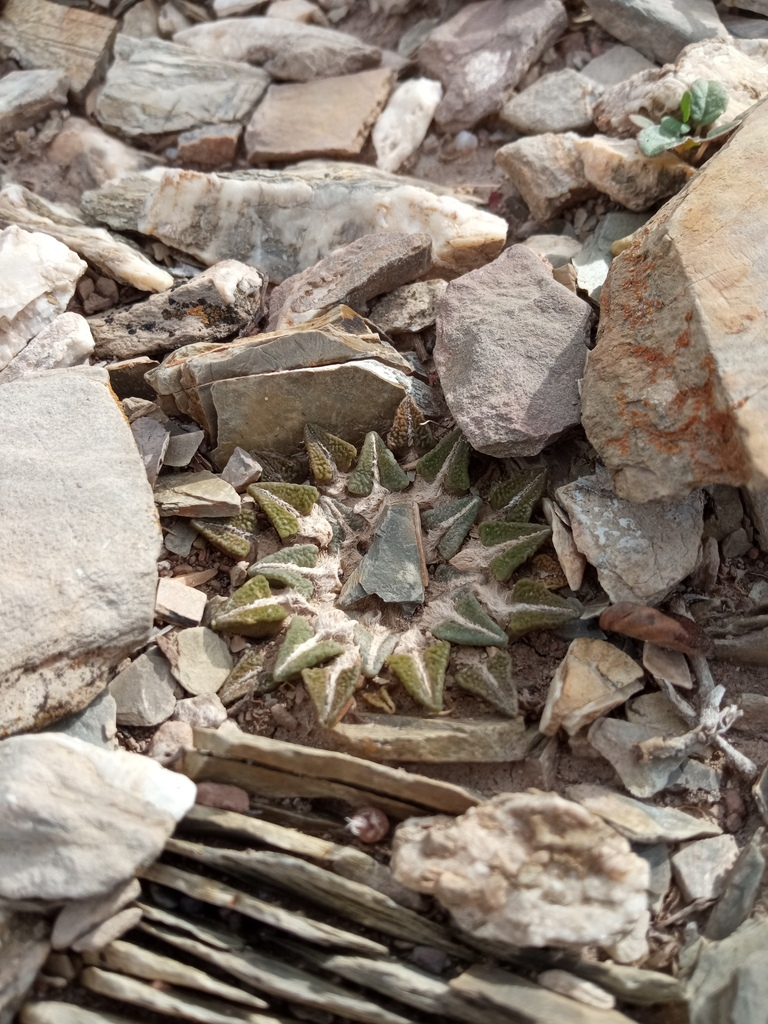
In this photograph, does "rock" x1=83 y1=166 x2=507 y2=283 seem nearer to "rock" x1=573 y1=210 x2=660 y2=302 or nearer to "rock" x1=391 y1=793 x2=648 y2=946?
"rock" x1=573 y1=210 x2=660 y2=302

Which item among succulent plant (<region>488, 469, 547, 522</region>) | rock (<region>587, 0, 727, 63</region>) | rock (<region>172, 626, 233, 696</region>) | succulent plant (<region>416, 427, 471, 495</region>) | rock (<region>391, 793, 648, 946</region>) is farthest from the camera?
rock (<region>587, 0, 727, 63</region>)

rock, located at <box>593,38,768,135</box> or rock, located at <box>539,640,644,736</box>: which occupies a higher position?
rock, located at <box>593,38,768,135</box>

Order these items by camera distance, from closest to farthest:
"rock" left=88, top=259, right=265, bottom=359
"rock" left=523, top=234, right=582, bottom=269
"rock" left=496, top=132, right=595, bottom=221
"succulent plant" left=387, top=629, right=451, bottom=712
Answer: "succulent plant" left=387, top=629, right=451, bottom=712 → "rock" left=88, top=259, right=265, bottom=359 → "rock" left=523, top=234, right=582, bottom=269 → "rock" left=496, top=132, right=595, bottom=221

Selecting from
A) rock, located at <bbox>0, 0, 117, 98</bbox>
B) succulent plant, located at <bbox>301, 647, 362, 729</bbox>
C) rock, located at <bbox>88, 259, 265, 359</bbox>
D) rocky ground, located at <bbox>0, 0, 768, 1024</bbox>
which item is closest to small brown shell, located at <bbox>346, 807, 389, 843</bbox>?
rocky ground, located at <bbox>0, 0, 768, 1024</bbox>

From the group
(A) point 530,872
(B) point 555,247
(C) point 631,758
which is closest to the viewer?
(A) point 530,872

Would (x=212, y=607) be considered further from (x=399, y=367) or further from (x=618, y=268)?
(x=618, y=268)

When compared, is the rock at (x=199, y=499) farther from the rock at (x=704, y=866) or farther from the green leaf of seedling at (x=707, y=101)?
the green leaf of seedling at (x=707, y=101)

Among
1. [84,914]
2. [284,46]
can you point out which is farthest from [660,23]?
[84,914]

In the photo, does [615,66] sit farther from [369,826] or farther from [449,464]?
[369,826]
